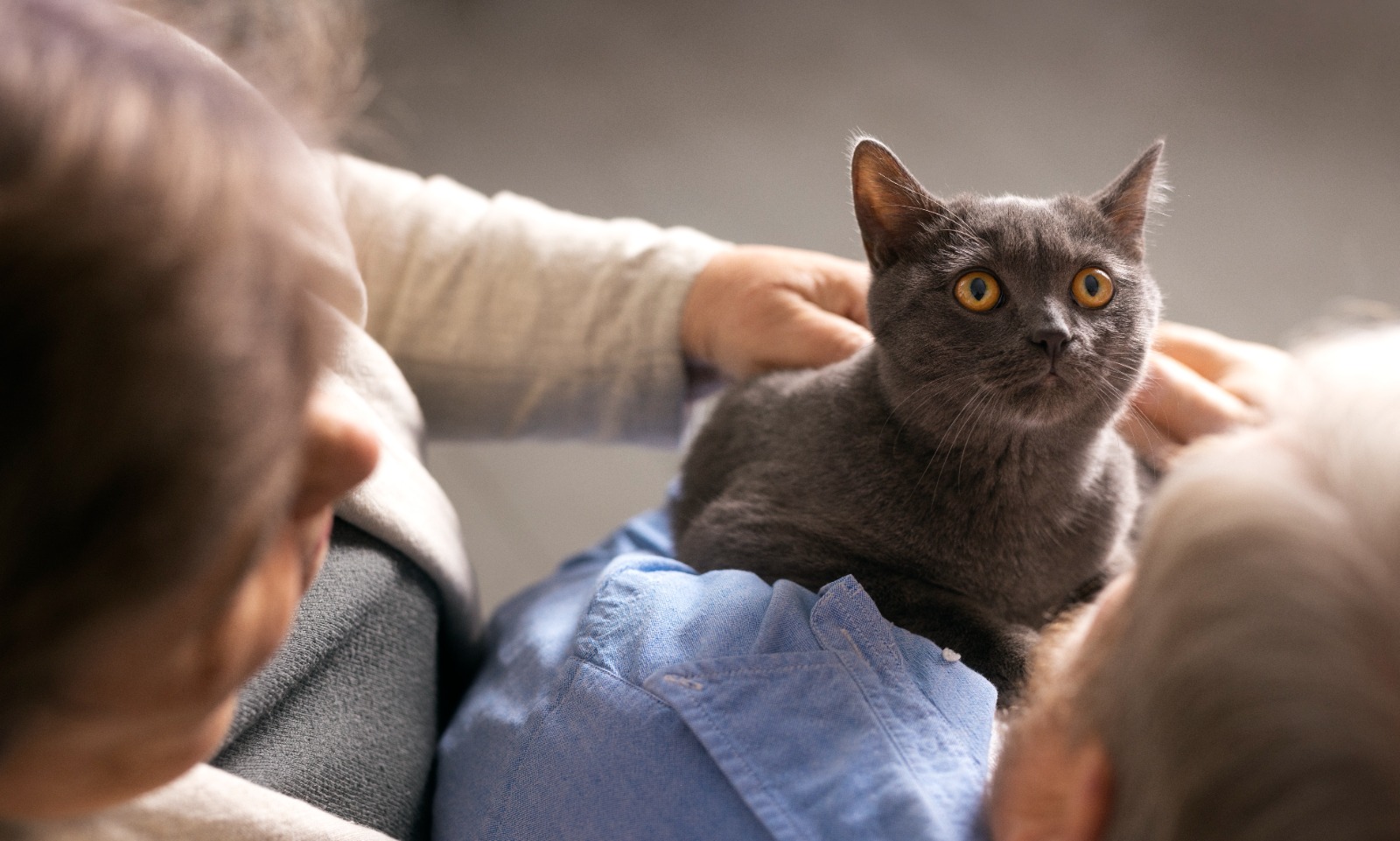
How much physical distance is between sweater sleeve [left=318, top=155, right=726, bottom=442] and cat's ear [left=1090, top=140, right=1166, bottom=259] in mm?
443

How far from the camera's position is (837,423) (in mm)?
888

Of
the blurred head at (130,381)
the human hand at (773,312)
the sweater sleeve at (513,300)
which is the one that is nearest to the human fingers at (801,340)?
the human hand at (773,312)

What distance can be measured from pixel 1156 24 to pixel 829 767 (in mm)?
1354

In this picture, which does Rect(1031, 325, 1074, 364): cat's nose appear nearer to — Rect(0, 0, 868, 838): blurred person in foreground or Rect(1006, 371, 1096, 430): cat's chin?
Rect(1006, 371, 1096, 430): cat's chin

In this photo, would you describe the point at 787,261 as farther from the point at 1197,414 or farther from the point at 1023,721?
→ the point at 1023,721

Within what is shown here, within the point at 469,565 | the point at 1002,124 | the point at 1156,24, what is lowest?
the point at 469,565

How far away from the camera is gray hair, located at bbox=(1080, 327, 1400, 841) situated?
0.40 m

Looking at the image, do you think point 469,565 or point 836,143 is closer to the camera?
point 469,565

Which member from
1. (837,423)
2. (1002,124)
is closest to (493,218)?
(837,423)

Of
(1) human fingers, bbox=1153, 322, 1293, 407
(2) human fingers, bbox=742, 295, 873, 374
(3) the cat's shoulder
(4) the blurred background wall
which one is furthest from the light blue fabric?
(4) the blurred background wall

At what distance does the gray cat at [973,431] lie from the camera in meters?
0.79

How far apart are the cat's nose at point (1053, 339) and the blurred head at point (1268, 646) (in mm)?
229

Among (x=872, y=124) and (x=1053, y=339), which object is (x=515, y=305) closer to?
(x=1053, y=339)

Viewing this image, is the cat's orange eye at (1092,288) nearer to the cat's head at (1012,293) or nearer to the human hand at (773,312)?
the cat's head at (1012,293)
